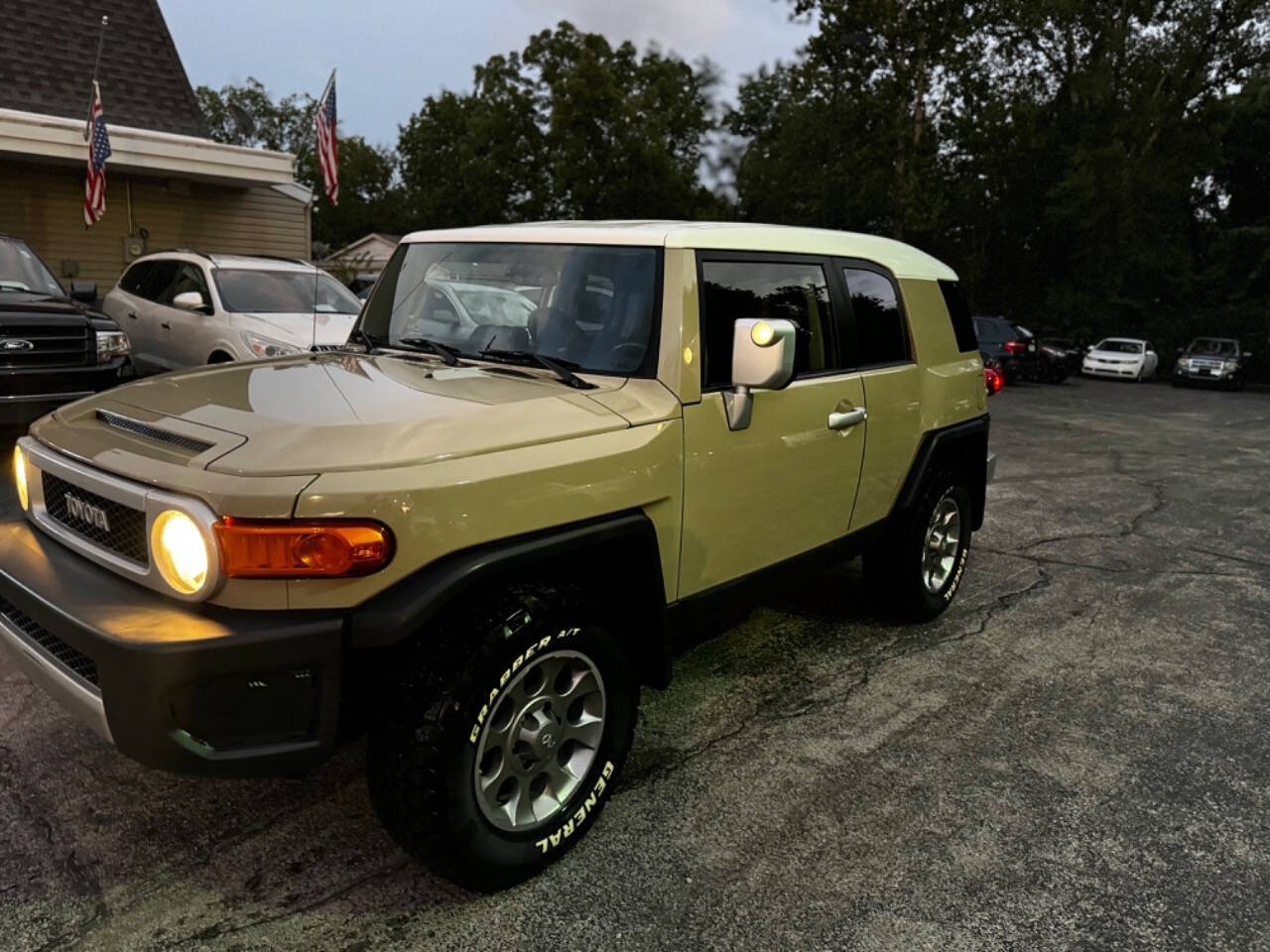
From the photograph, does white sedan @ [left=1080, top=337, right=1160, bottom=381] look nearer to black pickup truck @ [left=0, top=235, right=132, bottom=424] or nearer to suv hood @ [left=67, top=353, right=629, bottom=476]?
black pickup truck @ [left=0, top=235, right=132, bottom=424]

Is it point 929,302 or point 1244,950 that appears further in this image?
point 929,302

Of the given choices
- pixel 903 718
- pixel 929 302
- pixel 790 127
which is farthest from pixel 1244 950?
pixel 790 127

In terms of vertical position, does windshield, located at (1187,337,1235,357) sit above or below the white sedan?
above

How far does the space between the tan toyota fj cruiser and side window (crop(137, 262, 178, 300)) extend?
269 inches

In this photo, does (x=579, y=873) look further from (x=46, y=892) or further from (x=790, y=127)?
(x=790, y=127)

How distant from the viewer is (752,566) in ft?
11.1

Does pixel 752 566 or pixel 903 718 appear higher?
pixel 752 566

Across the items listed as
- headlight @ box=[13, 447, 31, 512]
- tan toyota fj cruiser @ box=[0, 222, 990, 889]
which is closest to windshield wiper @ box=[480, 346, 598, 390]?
tan toyota fj cruiser @ box=[0, 222, 990, 889]

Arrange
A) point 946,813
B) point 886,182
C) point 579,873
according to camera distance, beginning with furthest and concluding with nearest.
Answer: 1. point 886,182
2. point 946,813
3. point 579,873

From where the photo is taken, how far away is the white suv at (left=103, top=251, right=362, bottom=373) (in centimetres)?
832

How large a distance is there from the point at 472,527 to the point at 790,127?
112 ft

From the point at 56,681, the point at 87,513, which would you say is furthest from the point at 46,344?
the point at 56,681

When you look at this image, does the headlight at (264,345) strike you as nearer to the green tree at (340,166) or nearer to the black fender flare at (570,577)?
the black fender flare at (570,577)

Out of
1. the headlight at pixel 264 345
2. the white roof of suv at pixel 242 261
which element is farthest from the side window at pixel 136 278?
the headlight at pixel 264 345
